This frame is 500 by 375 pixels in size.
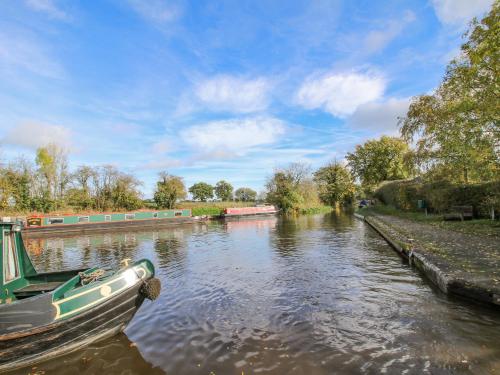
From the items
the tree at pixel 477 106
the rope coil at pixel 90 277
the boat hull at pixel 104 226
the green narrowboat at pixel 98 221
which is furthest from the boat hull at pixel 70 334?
the green narrowboat at pixel 98 221

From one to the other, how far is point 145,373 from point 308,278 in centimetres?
533

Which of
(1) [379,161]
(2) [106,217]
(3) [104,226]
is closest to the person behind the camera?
(3) [104,226]

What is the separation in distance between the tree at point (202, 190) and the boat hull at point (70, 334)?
2794 inches

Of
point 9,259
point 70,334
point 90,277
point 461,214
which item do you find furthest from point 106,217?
point 461,214

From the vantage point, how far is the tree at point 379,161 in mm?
46688

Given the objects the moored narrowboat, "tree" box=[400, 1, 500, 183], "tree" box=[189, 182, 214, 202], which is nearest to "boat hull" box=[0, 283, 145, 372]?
"tree" box=[400, 1, 500, 183]

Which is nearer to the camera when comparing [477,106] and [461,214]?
[477,106]

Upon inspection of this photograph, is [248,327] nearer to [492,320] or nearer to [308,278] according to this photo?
[308,278]

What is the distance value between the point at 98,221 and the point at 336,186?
3986 centimetres

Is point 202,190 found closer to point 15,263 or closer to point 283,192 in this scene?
point 283,192

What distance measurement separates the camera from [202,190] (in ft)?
254

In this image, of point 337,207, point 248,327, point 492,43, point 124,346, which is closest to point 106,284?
point 124,346

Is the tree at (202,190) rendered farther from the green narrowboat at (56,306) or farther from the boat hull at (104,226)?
the green narrowboat at (56,306)

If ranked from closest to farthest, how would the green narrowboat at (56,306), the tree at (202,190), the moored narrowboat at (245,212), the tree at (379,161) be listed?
the green narrowboat at (56,306)
the moored narrowboat at (245,212)
the tree at (379,161)
the tree at (202,190)
